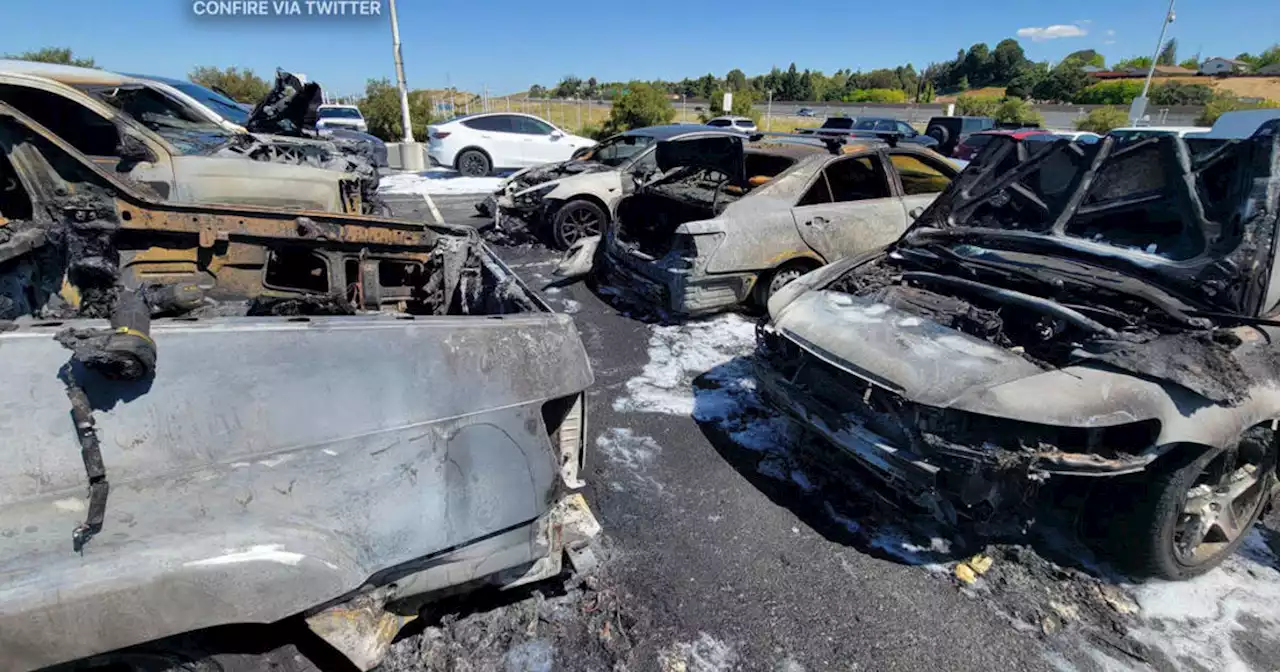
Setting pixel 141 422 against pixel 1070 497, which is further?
pixel 1070 497

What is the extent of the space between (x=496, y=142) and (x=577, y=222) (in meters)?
7.78

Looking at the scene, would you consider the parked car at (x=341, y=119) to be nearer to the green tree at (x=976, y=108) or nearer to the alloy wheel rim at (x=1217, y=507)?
the alloy wheel rim at (x=1217, y=507)

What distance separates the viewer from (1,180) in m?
2.88

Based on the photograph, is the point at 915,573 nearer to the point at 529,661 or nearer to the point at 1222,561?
the point at 1222,561

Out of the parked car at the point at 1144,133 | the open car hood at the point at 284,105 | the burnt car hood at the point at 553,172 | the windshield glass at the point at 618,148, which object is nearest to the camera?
the parked car at the point at 1144,133

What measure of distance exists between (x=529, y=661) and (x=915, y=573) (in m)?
1.70

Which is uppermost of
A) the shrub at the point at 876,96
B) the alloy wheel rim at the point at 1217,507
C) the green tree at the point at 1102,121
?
the shrub at the point at 876,96

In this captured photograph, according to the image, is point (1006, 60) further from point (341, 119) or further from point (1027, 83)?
point (341, 119)

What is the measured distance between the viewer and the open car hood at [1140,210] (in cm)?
271

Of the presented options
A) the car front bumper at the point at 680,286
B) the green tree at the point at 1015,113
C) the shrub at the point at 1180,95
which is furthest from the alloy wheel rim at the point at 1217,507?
the shrub at the point at 1180,95

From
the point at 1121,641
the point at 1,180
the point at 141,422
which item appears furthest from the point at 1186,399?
the point at 1,180

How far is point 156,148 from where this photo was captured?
14.1 ft

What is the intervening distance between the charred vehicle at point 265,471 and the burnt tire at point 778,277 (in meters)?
3.54

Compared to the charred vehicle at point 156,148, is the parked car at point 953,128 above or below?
above
